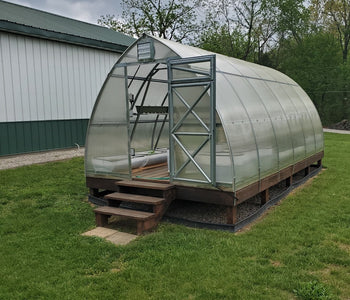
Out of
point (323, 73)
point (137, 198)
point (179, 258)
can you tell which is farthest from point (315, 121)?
point (323, 73)

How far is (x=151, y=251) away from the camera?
450 centimetres

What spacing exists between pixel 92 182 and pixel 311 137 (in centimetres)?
575

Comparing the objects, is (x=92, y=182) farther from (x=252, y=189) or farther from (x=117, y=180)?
(x=252, y=189)

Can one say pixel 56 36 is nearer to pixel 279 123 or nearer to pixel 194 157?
pixel 279 123

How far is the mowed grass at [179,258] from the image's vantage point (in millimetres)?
3617

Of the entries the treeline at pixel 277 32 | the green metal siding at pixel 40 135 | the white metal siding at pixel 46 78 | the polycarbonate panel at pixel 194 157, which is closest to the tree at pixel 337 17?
the treeline at pixel 277 32

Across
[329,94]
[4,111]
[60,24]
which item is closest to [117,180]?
[4,111]

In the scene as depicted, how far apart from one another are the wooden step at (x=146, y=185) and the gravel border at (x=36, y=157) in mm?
5581

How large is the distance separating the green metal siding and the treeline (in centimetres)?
1761

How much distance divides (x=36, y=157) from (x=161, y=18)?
20241 mm

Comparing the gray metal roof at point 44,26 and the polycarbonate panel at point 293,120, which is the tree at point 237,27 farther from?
the polycarbonate panel at point 293,120

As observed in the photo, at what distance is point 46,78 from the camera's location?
12758mm

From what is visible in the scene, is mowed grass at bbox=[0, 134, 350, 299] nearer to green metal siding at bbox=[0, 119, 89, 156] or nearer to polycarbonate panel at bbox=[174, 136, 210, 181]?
polycarbonate panel at bbox=[174, 136, 210, 181]

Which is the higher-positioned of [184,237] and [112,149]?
[112,149]
